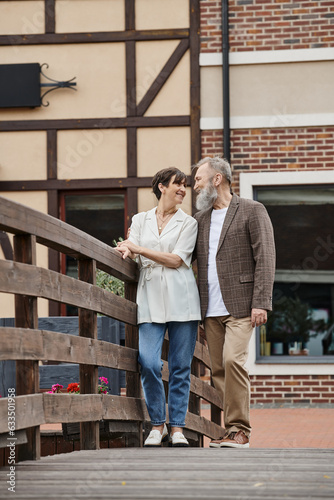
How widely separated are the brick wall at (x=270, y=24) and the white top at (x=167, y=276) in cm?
613

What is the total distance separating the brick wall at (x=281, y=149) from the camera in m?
10.9

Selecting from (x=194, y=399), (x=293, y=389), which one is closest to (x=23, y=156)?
(x=293, y=389)

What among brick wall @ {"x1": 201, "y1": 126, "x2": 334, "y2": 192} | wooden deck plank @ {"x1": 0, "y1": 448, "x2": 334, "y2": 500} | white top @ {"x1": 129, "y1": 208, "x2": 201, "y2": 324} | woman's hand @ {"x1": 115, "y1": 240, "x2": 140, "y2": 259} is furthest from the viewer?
brick wall @ {"x1": 201, "y1": 126, "x2": 334, "y2": 192}

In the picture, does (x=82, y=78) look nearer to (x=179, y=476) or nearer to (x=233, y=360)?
(x=233, y=360)

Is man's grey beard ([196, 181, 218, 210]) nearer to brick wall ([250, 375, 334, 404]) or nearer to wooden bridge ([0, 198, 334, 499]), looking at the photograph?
wooden bridge ([0, 198, 334, 499])

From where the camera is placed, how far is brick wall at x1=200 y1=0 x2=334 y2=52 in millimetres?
10984

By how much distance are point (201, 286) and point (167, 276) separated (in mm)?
347

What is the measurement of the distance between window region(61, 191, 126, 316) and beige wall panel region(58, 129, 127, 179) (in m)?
0.30

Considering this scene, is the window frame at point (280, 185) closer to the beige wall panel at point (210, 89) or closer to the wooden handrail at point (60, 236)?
the beige wall panel at point (210, 89)

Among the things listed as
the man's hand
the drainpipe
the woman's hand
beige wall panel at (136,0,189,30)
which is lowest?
the man's hand

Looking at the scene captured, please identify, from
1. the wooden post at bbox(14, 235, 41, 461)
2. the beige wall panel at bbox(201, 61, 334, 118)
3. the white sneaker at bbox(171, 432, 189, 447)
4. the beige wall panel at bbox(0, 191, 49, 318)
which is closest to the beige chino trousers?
the white sneaker at bbox(171, 432, 189, 447)

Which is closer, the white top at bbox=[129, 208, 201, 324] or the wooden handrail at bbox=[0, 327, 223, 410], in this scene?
the wooden handrail at bbox=[0, 327, 223, 410]

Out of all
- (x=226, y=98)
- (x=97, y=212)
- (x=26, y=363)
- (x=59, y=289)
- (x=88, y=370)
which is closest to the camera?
(x=26, y=363)

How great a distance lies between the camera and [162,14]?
11211 millimetres
